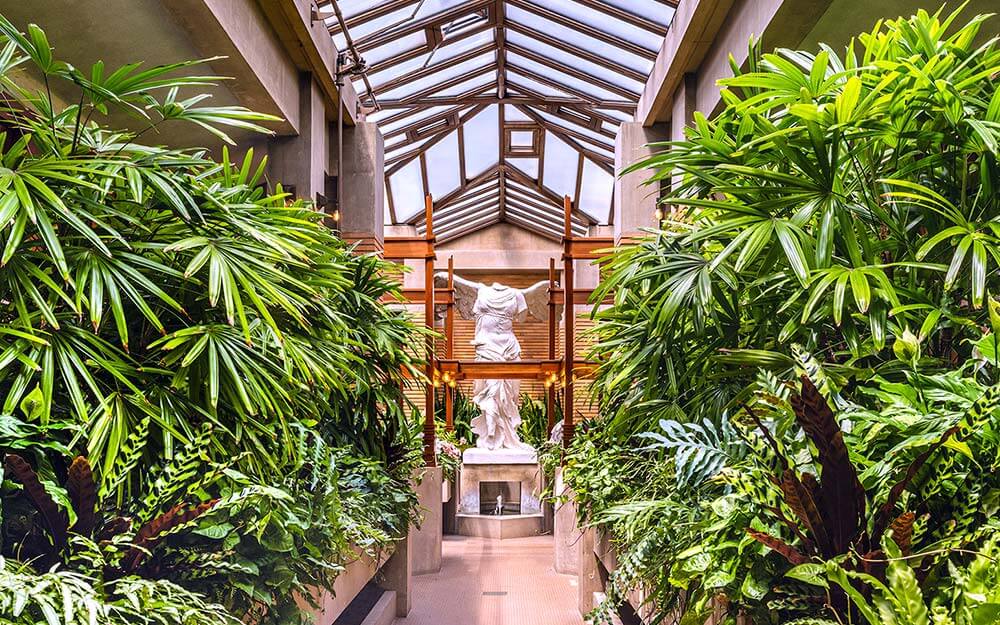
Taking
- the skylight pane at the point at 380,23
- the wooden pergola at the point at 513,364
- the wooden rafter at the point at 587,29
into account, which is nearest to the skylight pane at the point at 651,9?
the wooden rafter at the point at 587,29

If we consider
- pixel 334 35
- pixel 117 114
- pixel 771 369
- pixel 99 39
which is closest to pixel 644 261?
pixel 771 369

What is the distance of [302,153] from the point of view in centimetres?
639

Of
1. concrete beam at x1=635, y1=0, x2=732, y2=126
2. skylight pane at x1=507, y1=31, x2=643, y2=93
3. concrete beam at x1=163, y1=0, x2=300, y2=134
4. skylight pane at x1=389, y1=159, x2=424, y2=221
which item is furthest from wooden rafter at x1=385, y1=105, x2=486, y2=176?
concrete beam at x1=163, y1=0, x2=300, y2=134

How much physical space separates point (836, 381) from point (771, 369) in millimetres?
242

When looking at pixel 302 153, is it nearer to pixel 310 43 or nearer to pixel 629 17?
pixel 310 43

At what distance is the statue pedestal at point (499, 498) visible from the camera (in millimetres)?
10281

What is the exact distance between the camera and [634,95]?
8609mm

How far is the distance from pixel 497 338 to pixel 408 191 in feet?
11.3

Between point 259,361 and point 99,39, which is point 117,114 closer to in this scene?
point 99,39

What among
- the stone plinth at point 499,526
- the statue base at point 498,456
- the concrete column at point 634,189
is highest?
the concrete column at point 634,189

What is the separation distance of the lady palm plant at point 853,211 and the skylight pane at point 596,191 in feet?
31.4

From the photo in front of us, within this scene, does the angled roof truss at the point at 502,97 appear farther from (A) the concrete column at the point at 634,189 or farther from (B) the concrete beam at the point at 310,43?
(A) the concrete column at the point at 634,189

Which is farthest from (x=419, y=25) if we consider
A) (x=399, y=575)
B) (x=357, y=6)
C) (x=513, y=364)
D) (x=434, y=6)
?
(x=399, y=575)

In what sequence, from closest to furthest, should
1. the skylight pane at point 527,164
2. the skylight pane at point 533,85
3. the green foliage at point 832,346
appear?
the green foliage at point 832,346
the skylight pane at point 533,85
the skylight pane at point 527,164
